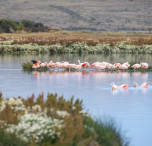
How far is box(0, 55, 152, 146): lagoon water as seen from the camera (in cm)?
993

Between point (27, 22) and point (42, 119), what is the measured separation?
8943 cm

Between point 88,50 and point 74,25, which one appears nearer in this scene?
point 88,50

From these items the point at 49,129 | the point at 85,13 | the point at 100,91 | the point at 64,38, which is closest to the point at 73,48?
the point at 64,38

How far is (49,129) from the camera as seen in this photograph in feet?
21.3

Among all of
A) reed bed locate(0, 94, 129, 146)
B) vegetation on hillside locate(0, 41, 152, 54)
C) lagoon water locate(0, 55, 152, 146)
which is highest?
reed bed locate(0, 94, 129, 146)

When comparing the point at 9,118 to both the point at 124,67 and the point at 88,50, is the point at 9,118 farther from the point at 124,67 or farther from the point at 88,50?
the point at 88,50

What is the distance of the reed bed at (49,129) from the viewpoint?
246 inches

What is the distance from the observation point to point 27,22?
312 feet

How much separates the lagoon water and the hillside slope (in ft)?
294

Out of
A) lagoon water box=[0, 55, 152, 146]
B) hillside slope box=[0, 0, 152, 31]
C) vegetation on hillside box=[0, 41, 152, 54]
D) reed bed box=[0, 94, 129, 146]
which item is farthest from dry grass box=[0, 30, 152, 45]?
hillside slope box=[0, 0, 152, 31]

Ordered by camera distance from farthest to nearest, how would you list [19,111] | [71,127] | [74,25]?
[74,25] < [19,111] < [71,127]

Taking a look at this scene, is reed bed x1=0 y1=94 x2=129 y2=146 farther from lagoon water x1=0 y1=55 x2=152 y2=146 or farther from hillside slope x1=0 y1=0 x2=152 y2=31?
hillside slope x1=0 y1=0 x2=152 y2=31

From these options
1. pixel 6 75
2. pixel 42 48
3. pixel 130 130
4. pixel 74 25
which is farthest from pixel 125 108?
pixel 74 25

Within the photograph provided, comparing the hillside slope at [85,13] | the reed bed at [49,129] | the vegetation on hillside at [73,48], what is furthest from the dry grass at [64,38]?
the hillside slope at [85,13]
